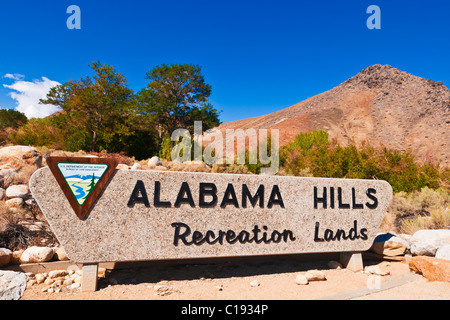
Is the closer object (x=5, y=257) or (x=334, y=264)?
(x=5, y=257)

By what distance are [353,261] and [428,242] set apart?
68.2 inches

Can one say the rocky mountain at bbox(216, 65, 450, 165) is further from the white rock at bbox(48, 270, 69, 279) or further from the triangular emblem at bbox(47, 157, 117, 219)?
the white rock at bbox(48, 270, 69, 279)

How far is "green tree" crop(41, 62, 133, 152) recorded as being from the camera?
2138 cm

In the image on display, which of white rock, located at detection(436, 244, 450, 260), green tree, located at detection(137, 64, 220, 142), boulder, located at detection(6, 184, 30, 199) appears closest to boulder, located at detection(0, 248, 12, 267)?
boulder, located at detection(6, 184, 30, 199)

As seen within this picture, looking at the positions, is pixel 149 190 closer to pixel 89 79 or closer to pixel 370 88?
pixel 89 79

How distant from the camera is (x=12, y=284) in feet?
12.6

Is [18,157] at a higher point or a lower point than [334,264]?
higher

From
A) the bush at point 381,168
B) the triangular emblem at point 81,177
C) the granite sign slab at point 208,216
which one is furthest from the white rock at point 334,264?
the bush at point 381,168

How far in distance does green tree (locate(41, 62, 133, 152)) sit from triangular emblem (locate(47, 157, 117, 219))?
1747cm

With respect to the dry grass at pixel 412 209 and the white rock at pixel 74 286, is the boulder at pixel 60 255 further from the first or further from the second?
the dry grass at pixel 412 209

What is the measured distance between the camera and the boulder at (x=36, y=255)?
4508mm

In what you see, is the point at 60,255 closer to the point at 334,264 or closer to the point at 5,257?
the point at 5,257

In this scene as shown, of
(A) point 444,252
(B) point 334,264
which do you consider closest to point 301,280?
(B) point 334,264

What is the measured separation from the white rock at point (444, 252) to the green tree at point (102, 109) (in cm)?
1978
